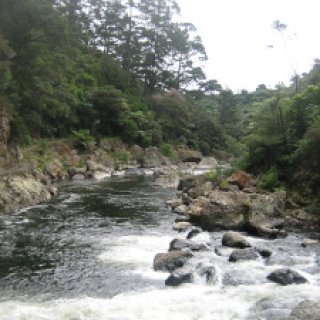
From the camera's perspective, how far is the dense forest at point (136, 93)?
2634cm

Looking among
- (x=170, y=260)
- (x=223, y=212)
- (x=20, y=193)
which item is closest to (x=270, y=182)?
(x=223, y=212)

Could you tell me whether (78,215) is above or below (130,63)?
below

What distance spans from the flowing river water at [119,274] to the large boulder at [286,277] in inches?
8.6

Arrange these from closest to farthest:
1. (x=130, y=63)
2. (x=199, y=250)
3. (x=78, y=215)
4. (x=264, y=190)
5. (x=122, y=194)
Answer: (x=199, y=250)
(x=78, y=215)
(x=264, y=190)
(x=122, y=194)
(x=130, y=63)

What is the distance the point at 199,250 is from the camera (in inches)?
621

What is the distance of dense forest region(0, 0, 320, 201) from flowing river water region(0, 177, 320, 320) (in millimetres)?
8853

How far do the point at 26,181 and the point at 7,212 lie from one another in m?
4.12

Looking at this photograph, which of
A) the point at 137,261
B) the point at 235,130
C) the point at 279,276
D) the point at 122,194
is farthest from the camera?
the point at 235,130

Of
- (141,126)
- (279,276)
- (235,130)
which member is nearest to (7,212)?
(279,276)

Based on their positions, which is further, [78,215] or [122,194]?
[122,194]

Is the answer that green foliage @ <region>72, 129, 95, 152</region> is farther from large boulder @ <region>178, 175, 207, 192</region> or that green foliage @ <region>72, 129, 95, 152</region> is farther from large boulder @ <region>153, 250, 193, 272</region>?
large boulder @ <region>153, 250, 193, 272</region>

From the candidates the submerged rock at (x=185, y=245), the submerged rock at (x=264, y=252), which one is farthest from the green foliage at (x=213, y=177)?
the submerged rock at (x=264, y=252)

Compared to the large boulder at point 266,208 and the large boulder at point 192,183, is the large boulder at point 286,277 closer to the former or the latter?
the large boulder at point 266,208

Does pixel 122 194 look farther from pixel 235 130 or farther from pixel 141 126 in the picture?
pixel 235 130
